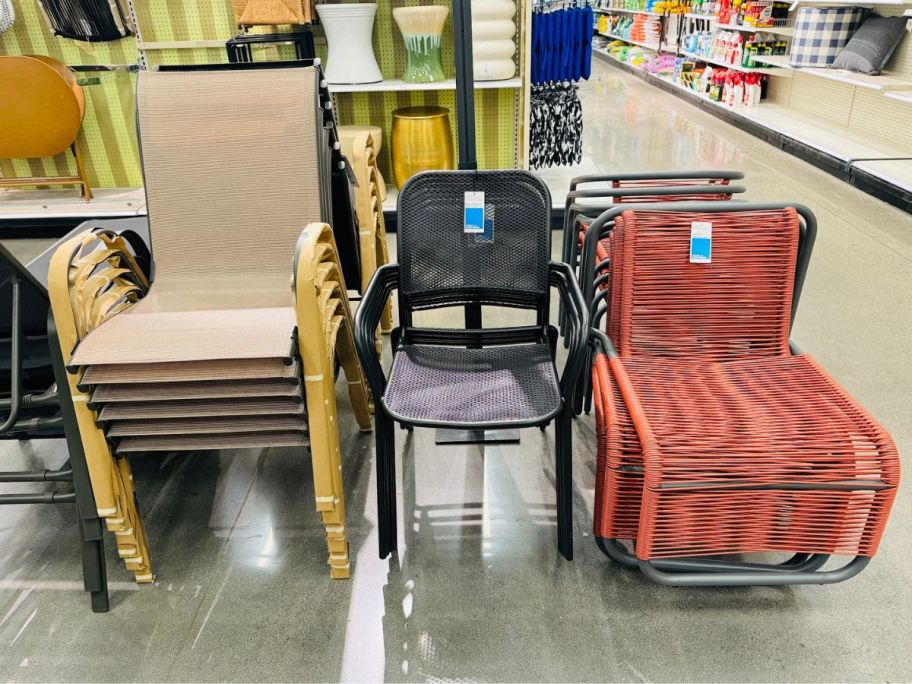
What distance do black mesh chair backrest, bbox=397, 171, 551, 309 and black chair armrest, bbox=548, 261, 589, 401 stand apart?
0.08m

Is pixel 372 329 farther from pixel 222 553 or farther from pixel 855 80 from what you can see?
pixel 855 80

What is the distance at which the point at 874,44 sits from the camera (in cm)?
504

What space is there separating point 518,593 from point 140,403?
1.06m

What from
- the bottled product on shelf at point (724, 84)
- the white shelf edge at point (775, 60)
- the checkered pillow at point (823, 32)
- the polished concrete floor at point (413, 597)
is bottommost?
the polished concrete floor at point (413, 597)

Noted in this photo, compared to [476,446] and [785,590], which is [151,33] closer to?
[476,446]

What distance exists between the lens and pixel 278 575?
5.78 feet

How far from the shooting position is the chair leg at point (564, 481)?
1.63 metres

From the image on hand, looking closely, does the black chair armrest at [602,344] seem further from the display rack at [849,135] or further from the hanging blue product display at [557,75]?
the display rack at [849,135]

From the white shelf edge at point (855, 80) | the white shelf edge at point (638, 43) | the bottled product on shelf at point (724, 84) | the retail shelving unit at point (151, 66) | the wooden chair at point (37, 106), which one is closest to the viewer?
the wooden chair at point (37, 106)

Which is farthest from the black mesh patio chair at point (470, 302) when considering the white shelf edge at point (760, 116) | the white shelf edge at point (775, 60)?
the white shelf edge at point (775, 60)

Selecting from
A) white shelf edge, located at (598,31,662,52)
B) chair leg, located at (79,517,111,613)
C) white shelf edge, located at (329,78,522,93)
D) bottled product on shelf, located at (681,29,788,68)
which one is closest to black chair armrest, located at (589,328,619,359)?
chair leg, located at (79,517,111,613)

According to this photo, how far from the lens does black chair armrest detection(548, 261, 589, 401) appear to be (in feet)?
5.17

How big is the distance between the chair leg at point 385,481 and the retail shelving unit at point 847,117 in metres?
4.32

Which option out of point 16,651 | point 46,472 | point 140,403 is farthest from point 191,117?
point 16,651
